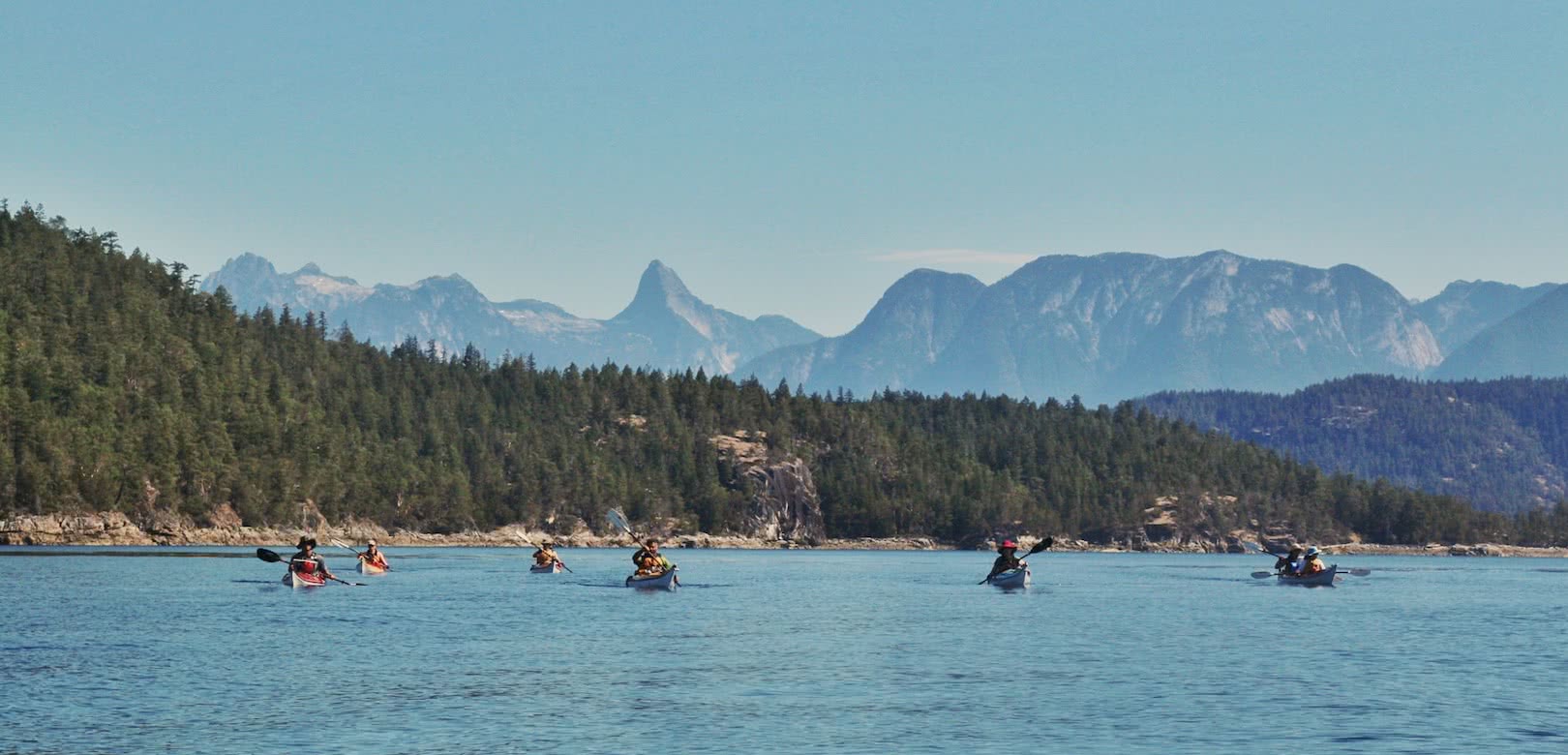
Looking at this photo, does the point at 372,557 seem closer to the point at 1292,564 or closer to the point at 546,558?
the point at 546,558

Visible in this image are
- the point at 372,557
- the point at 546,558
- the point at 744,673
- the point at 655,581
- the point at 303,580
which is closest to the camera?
the point at 744,673

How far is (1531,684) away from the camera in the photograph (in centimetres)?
6694

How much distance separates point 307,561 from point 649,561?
2265 centimetres

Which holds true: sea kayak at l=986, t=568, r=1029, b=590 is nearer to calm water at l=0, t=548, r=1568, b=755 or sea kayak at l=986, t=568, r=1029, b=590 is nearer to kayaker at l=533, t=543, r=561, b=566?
calm water at l=0, t=548, r=1568, b=755

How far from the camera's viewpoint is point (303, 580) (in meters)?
118

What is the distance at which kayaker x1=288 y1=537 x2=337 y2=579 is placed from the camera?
387ft

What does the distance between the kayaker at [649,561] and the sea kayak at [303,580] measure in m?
20.9

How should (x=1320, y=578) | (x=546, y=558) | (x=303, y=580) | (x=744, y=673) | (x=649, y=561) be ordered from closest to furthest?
(x=744, y=673), (x=303, y=580), (x=649, y=561), (x=1320, y=578), (x=546, y=558)

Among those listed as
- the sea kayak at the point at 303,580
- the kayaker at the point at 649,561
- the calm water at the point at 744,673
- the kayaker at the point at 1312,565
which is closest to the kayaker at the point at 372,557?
the calm water at the point at 744,673

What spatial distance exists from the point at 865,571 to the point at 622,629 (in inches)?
3800

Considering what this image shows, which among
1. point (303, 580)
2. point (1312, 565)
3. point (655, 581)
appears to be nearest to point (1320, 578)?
point (1312, 565)

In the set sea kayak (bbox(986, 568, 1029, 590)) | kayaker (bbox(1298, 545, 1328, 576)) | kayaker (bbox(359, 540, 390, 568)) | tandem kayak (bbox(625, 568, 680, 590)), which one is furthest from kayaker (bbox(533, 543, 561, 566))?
kayaker (bbox(1298, 545, 1328, 576))

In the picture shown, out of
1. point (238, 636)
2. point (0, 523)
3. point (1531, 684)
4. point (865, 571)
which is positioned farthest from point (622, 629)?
point (0, 523)

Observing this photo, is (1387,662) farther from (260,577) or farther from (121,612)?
(260,577)
